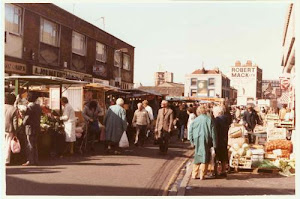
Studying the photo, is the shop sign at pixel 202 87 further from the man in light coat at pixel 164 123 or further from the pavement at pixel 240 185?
the pavement at pixel 240 185

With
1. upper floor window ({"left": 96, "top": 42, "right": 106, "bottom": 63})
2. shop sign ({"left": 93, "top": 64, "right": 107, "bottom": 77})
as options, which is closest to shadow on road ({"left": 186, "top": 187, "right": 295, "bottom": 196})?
shop sign ({"left": 93, "top": 64, "right": 107, "bottom": 77})

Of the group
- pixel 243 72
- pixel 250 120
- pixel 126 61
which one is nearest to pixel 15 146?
pixel 250 120

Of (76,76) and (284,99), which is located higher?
(76,76)

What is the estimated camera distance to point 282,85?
18.0 meters

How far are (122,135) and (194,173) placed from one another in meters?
3.91

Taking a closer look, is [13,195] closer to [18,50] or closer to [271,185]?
[271,185]

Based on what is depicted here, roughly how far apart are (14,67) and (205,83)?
244 ft

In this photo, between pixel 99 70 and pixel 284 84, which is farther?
pixel 99 70

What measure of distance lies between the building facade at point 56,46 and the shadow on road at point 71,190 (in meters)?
10.4

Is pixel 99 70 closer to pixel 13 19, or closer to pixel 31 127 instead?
pixel 13 19

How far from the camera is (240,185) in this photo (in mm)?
8797

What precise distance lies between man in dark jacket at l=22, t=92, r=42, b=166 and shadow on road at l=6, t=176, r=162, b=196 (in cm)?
194

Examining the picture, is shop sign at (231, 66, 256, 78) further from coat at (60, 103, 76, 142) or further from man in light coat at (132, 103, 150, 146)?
coat at (60, 103, 76, 142)

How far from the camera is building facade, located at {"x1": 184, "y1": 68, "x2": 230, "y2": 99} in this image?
8896cm
